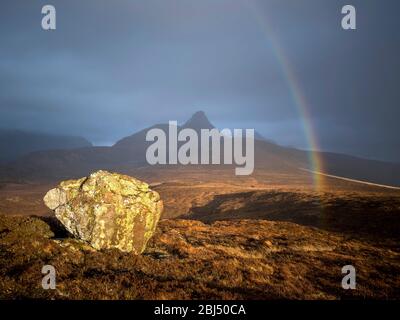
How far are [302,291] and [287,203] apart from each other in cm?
4084

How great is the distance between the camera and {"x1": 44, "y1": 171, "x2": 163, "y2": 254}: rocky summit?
675 inches

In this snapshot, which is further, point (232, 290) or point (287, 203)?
point (287, 203)

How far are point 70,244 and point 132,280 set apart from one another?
5.85 m

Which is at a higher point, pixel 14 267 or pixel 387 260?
pixel 14 267

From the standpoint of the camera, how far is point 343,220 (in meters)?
35.4

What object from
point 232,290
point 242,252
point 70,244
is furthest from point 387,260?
point 70,244

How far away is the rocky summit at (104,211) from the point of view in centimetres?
1716

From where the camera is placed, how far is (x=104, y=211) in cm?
1728
